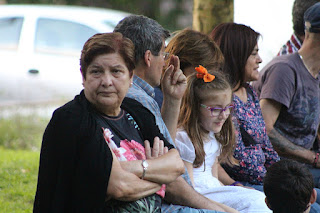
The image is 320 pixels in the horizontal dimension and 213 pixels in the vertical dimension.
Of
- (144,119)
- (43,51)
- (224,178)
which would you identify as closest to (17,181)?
(224,178)

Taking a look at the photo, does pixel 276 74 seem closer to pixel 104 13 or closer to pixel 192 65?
pixel 192 65

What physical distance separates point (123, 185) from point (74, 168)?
0.26 m

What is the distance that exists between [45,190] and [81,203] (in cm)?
20

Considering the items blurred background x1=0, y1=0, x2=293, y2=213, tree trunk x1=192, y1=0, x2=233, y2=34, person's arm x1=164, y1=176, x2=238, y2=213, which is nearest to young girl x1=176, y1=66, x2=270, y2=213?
person's arm x1=164, y1=176, x2=238, y2=213

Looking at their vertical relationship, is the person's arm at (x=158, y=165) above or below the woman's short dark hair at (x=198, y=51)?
below

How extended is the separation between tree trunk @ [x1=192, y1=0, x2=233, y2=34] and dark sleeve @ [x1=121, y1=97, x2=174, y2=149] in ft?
9.81

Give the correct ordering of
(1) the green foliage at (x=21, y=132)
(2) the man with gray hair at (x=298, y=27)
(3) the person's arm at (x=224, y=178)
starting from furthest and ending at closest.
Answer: (1) the green foliage at (x=21, y=132), (2) the man with gray hair at (x=298, y=27), (3) the person's arm at (x=224, y=178)

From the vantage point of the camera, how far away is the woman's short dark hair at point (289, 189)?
3.33 m

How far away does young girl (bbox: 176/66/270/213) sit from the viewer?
3.99m

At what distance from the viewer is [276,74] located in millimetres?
5117

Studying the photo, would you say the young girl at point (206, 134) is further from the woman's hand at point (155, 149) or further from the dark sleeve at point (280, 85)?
the dark sleeve at point (280, 85)

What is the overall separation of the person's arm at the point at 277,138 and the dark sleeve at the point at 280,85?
0.21ft

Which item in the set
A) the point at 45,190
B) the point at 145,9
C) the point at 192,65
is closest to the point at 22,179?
the point at 192,65

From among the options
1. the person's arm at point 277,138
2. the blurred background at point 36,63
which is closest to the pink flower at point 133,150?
the person's arm at point 277,138
